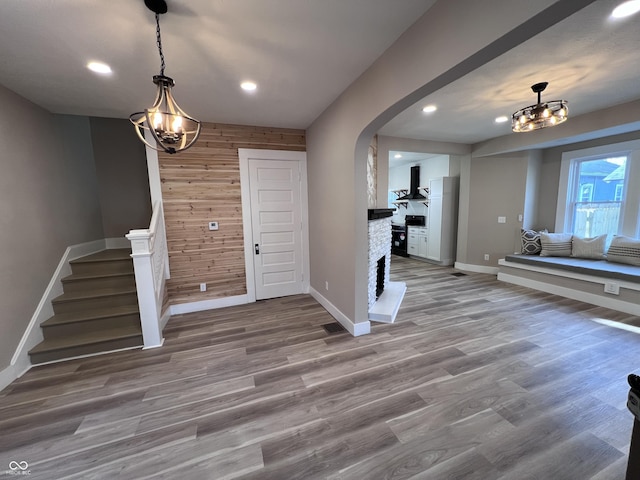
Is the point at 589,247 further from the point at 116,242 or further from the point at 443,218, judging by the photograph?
the point at 116,242

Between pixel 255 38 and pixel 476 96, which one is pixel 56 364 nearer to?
pixel 255 38

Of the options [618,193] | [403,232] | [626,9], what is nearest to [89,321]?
[626,9]

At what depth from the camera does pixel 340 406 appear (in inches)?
73.7

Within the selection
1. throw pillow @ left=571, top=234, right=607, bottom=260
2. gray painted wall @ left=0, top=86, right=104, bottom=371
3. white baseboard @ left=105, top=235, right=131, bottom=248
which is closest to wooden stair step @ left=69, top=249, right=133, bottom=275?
gray painted wall @ left=0, top=86, right=104, bottom=371

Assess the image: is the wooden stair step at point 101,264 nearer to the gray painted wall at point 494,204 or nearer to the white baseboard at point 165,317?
the white baseboard at point 165,317

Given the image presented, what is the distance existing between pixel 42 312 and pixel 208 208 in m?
2.09

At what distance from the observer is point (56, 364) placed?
96.9 inches

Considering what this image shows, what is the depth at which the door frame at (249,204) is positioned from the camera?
3758mm

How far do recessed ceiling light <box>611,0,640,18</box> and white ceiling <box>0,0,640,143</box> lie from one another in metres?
0.05

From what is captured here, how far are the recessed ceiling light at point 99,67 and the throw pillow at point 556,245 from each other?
6.67m

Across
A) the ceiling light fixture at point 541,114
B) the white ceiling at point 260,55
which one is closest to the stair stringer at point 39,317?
the white ceiling at point 260,55

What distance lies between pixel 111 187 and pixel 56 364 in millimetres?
2630

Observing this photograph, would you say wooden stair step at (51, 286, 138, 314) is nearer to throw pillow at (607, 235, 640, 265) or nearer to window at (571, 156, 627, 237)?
throw pillow at (607, 235, 640, 265)

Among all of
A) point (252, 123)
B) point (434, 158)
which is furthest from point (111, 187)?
point (434, 158)
